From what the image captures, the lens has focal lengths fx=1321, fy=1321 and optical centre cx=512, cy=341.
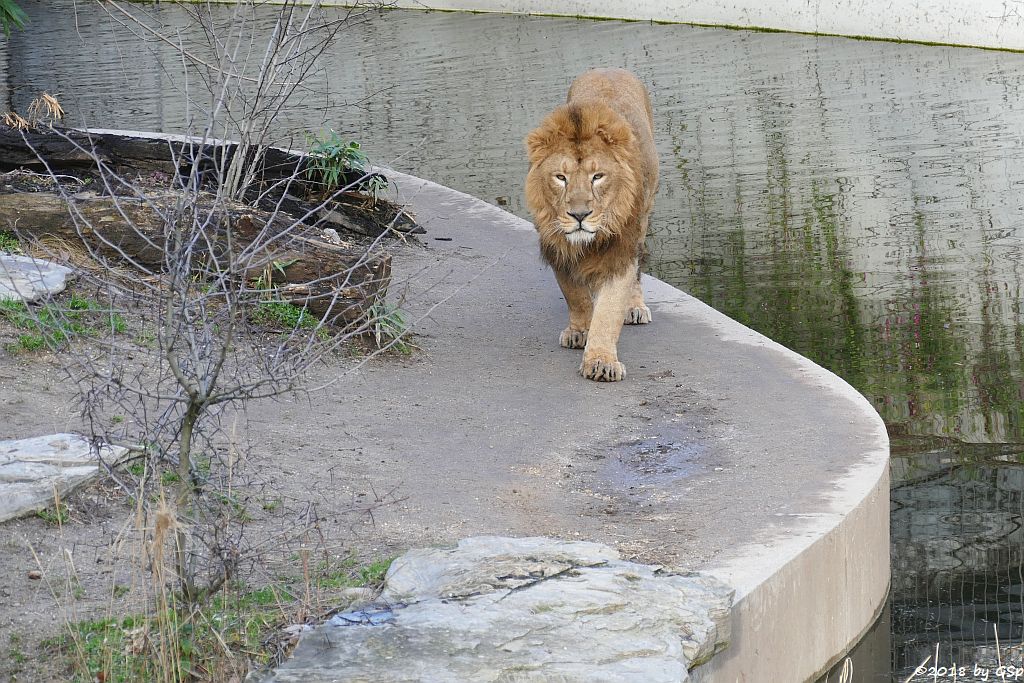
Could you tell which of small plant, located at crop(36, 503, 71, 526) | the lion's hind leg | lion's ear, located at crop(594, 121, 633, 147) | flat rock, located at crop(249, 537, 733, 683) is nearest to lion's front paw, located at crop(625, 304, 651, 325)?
the lion's hind leg

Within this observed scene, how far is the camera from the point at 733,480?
5754 millimetres

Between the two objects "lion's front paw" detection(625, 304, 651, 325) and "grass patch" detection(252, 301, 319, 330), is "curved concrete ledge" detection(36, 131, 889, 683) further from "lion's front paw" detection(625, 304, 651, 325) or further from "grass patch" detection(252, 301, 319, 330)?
"grass patch" detection(252, 301, 319, 330)

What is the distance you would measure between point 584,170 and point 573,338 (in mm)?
1096

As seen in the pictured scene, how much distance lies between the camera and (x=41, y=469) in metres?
5.17

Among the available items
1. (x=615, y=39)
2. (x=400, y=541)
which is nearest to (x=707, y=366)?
(x=400, y=541)

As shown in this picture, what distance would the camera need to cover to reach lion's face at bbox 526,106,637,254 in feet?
23.5

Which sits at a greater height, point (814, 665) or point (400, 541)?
point (400, 541)

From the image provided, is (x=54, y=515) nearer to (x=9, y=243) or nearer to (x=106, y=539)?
(x=106, y=539)

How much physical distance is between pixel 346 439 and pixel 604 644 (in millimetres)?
2396

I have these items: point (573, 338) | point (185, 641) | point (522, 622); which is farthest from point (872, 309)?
point (185, 641)

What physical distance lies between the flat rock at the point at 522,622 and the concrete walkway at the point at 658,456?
0.92ft

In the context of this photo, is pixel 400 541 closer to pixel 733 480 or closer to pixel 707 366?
pixel 733 480

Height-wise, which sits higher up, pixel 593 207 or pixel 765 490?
pixel 593 207

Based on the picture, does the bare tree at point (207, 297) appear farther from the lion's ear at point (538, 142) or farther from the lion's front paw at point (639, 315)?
the lion's front paw at point (639, 315)
